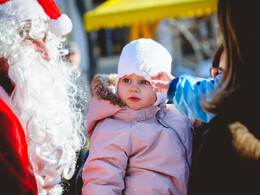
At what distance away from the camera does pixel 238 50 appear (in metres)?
1.31

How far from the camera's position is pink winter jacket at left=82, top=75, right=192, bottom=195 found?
1.89m

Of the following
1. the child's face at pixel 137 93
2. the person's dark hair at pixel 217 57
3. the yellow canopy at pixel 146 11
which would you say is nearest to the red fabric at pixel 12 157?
the child's face at pixel 137 93

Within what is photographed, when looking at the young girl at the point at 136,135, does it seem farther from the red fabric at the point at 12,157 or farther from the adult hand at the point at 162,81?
the red fabric at the point at 12,157

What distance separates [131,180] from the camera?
6.40ft

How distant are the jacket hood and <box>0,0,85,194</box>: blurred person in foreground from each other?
38 cm

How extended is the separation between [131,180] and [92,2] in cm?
1305

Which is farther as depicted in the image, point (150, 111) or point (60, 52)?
point (150, 111)

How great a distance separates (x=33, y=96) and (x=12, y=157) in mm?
322

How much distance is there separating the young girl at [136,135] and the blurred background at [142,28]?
376mm

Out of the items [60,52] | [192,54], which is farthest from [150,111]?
[192,54]

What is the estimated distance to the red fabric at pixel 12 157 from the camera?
1360 millimetres

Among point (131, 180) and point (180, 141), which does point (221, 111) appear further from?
point (131, 180)

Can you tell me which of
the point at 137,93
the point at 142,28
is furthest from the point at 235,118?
the point at 142,28

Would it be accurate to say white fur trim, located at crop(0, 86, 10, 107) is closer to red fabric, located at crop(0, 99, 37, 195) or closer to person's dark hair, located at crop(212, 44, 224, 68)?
red fabric, located at crop(0, 99, 37, 195)
